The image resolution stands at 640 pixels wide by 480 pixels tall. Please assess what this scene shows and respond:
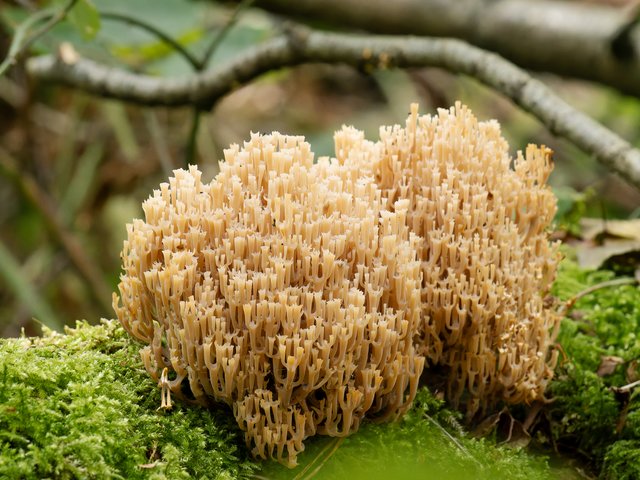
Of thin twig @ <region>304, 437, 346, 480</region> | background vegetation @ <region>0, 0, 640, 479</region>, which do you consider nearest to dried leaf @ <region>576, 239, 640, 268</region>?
background vegetation @ <region>0, 0, 640, 479</region>

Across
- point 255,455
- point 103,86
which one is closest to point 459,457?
point 255,455

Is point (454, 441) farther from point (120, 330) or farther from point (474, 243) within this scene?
point (120, 330)

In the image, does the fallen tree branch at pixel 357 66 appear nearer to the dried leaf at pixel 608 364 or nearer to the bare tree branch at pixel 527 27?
the dried leaf at pixel 608 364

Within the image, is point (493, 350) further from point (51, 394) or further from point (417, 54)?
point (417, 54)

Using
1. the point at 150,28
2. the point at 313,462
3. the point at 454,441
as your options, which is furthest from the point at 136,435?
the point at 150,28

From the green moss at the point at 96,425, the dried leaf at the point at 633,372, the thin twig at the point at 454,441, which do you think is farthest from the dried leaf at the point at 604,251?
the green moss at the point at 96,425

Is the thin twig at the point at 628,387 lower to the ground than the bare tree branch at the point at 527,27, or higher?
lower
